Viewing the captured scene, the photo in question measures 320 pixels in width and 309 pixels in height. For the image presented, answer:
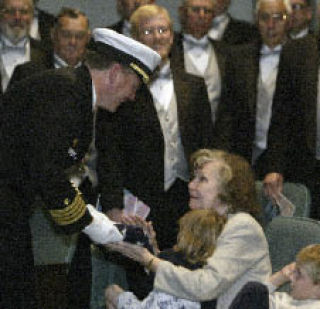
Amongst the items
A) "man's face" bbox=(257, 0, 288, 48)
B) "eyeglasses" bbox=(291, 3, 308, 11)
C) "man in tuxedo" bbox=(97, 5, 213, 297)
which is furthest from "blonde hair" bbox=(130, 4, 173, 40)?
"eyeglasses" bbox=(291, 3, 308, 11)

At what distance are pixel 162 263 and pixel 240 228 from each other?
1.06 feet

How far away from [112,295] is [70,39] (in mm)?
2062

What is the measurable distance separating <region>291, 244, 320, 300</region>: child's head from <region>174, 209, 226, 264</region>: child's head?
340 millimetres

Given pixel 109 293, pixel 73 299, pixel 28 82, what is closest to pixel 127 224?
pixel 109 293

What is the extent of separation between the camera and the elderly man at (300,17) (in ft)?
18.1

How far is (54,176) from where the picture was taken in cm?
322

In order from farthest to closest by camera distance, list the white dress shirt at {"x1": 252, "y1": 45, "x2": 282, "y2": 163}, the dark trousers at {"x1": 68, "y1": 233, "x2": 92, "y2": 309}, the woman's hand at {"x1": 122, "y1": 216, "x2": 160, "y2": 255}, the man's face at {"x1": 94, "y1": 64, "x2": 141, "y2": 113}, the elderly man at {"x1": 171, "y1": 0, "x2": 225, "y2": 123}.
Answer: the elderly man at {"x1": 171, "y1": 0, "x2": 225, "y2": 123} < the white dress shirt at {"x1": 252, "y1": 45, "x2": 282, "y2": 163} < the dark trousers at {"x1": 68, "y1": 233, "x2": 92, "y2": 309} < the woman's hand at {"x1": 122, "y1": 216, "x2": 160, "y2": 255} < the man's face at {"x1": 94, "y1": 64, "x2": 141, "y2": 113}

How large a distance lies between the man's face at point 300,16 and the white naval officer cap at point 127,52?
2.32 m

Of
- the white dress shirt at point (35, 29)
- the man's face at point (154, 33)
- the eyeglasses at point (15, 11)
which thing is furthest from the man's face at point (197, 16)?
the white dress shirt at point (35, 29)

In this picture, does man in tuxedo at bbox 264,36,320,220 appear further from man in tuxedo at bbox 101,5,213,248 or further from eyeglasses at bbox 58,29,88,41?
eyeglasses at bbox 58,29,88,41

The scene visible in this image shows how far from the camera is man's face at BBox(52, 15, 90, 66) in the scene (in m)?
5.23

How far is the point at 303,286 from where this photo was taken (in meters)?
3.28

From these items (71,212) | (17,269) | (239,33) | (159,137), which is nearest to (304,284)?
(71,212)

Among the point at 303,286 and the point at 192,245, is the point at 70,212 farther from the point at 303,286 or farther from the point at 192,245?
the point at 303,286
